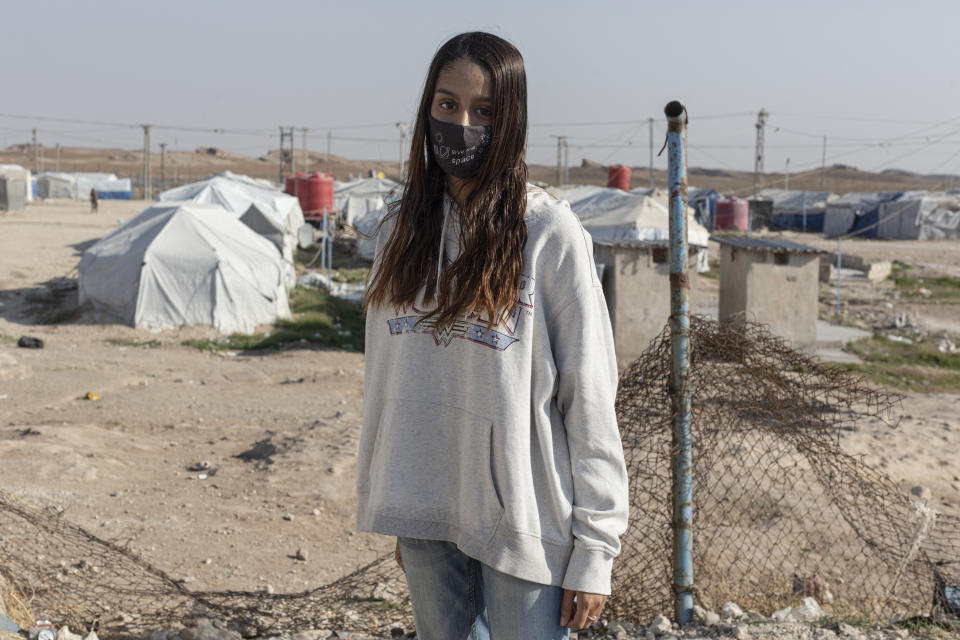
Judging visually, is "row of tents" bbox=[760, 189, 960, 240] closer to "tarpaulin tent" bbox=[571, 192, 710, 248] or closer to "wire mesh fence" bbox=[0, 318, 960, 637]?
"tarpaulin tent" bbox=[571, 192, 710, 248]

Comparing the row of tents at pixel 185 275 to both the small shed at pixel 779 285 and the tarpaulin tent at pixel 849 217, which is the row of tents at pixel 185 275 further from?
the tarpaulin tent at pixel 849 217

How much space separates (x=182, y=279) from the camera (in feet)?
48.2

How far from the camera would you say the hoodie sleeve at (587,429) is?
176cm

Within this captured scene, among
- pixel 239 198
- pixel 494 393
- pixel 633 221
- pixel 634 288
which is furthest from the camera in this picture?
pixel 239 198

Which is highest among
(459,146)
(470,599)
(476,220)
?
(459,146)

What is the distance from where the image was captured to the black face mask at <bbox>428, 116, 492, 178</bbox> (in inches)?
74.0

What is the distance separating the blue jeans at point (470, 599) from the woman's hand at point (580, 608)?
18 mm

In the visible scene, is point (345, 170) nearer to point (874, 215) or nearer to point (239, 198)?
point (874, 215)

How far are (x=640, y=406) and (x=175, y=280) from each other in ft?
41.0

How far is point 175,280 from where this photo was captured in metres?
14.6

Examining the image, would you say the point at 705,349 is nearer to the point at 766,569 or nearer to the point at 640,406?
the point at 640,406

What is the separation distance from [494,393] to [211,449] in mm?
6585

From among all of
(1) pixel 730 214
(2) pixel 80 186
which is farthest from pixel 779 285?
(2) pixel 80 186

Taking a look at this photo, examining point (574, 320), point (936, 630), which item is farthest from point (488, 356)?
point (936, 630)
